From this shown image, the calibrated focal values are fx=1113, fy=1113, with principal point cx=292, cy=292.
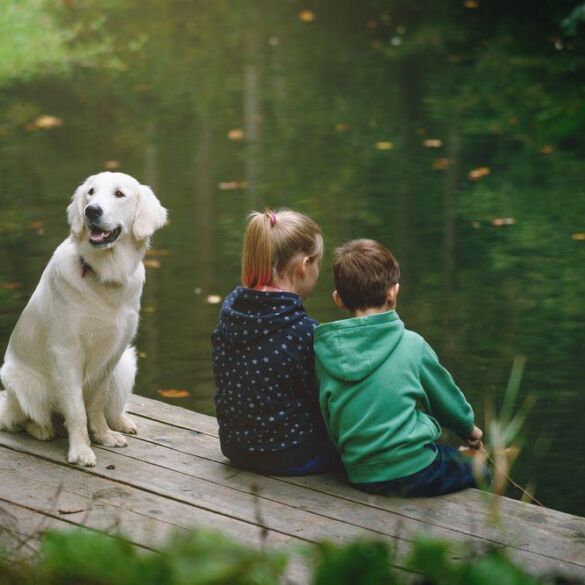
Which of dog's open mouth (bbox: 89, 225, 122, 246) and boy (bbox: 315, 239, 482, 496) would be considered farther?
dog's open mouth (bbox: 89, 225, 122, 246)

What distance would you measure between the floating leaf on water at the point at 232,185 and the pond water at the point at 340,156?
0.03 meters

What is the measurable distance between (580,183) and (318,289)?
10.4 ft

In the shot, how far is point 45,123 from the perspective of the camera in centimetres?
1177

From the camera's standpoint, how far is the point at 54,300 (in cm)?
442

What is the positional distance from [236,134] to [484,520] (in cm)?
785

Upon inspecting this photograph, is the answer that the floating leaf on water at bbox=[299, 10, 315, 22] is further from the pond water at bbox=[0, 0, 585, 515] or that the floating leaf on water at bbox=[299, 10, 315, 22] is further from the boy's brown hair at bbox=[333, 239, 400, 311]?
the boy's brown hair at bbox=[333, 239, 400, 311]

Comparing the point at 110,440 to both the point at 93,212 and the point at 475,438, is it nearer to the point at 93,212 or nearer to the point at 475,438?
the point at 93,212

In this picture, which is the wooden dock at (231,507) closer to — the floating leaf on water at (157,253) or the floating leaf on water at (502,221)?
the floating leaf on water at (157,253)

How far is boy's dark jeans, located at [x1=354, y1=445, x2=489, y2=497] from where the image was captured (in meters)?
4.04

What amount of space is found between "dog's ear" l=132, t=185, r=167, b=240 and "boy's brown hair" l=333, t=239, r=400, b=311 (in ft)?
2.62

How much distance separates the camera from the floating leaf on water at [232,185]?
9.63 meters

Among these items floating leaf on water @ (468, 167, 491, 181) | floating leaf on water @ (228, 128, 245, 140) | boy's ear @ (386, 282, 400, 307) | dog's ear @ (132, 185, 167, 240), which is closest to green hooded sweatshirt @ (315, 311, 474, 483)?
boy's ear @ (386, 282, 400, 307)

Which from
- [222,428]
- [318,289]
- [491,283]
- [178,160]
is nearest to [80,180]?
[178,160]

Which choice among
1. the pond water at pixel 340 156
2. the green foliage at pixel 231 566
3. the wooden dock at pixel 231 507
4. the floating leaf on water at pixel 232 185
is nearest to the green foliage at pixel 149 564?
the green foliage at pixel 231 566
